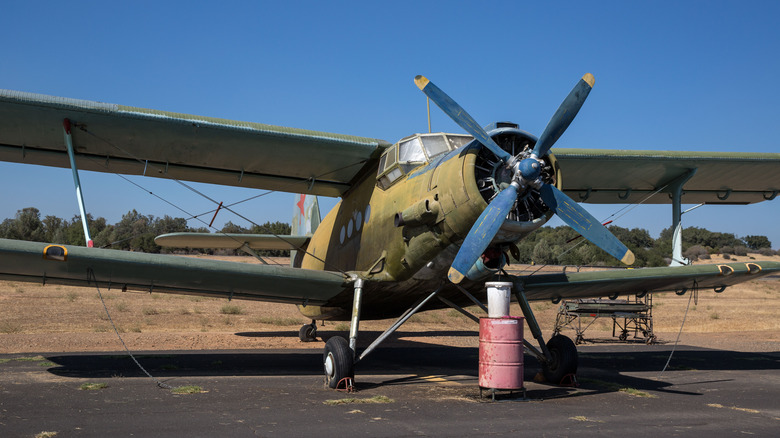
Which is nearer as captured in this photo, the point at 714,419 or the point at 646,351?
the point at 714,419

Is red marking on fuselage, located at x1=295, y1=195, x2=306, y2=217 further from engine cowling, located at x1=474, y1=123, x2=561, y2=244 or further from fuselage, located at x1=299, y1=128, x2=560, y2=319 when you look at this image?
engine cowling, located at x1=474, y1=123, x2=561, y2=244

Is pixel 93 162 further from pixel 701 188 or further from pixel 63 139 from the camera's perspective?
pixel 701 188

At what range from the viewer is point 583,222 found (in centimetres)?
848

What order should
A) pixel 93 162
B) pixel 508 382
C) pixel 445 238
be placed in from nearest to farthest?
pixel 508 382
pixel 445 238
pixel 93 162

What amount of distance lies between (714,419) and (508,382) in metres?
2.35

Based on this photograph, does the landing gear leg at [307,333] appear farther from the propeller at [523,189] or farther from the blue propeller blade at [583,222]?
the blue propeller blade at [583,222]

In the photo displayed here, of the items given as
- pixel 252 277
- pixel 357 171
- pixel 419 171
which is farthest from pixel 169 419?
pixel 357 171

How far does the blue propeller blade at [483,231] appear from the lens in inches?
302

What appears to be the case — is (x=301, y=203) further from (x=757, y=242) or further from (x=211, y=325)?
(x=757, y=242)

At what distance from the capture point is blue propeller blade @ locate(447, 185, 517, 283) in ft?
25.1

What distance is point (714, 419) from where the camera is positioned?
688cm

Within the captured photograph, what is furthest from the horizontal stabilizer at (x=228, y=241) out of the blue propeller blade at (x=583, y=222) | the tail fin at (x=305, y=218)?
the blue propeller blade at (x=583, y=222)

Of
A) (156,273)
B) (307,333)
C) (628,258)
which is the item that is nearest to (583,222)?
(628,258)

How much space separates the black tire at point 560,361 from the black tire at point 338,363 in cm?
320
